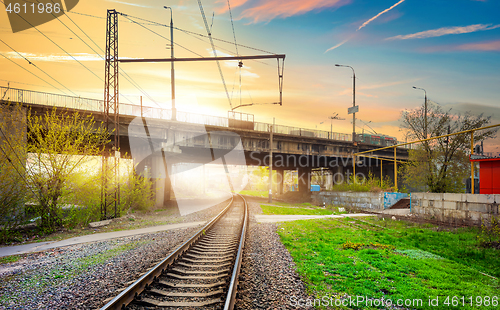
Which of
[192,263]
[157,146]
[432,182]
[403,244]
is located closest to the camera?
[192,263]

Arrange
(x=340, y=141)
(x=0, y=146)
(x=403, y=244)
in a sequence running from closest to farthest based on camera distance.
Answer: (x=403, y=244), (x=0, y=146), (x=340, y=141)

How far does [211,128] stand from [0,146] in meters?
19.6

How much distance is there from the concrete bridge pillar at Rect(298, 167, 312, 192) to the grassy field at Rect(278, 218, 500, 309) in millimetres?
34918

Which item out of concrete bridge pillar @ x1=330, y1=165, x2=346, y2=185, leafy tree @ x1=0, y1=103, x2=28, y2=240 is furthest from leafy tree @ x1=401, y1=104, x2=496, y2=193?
leafy tree @ x1=0, y1=103, x2=28, y2=240

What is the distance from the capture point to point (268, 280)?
6.29 meters

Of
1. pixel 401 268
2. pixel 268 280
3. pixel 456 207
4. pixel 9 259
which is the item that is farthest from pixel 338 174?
pixel 9 259

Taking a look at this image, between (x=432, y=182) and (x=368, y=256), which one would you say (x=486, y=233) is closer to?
(x=368, y=256)

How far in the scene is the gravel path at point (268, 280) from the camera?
201 inches

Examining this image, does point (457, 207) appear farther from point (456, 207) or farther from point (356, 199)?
point (356, 199)

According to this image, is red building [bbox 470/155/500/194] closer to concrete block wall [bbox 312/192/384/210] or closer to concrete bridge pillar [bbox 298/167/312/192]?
concrete block wall [bbox 312/192/384/210]

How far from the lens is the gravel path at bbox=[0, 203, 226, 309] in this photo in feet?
17.6

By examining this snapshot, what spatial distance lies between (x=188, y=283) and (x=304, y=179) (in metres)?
43.6

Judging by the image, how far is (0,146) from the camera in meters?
11.3

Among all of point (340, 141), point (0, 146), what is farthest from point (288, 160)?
point (0, 146)
